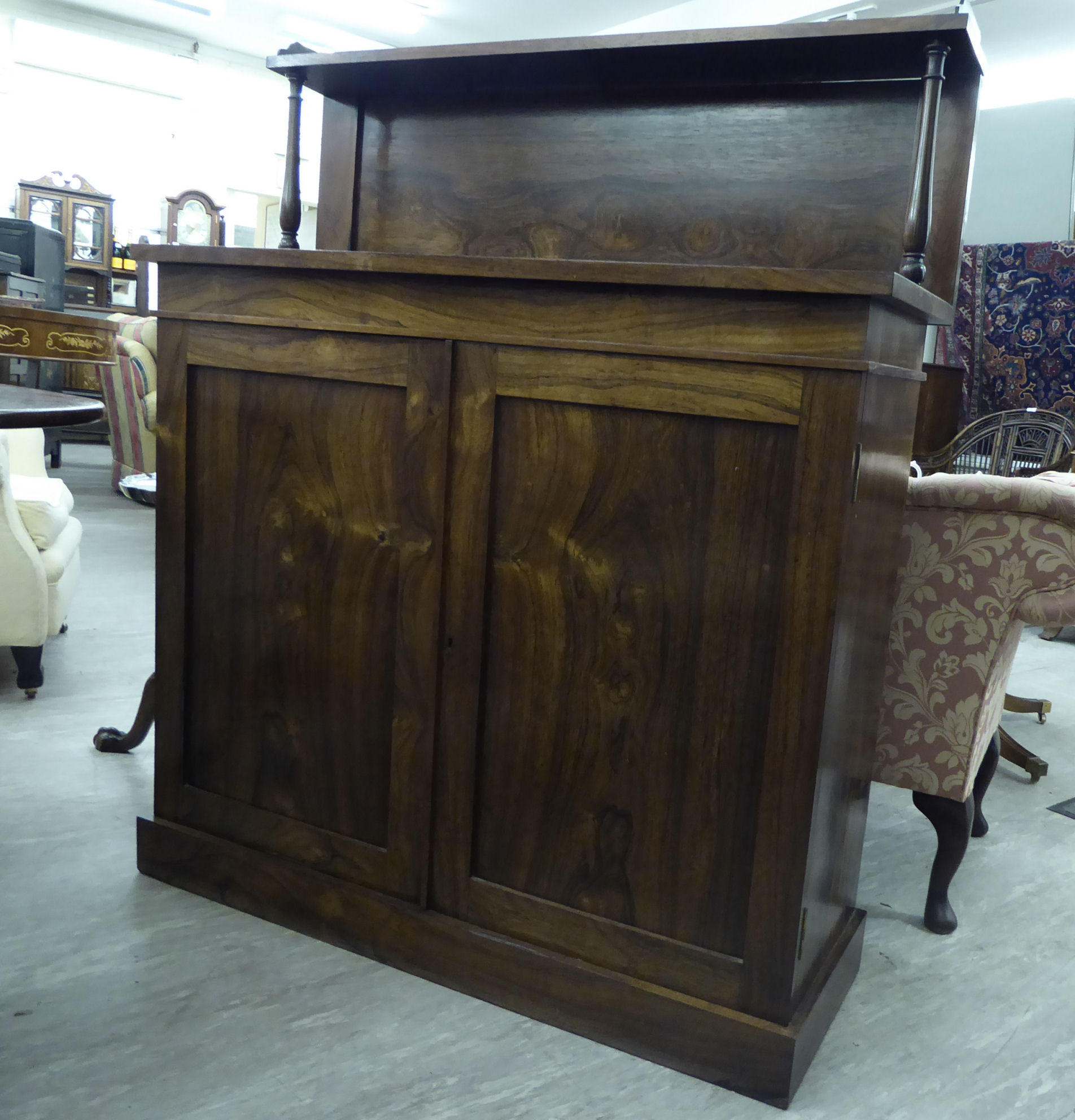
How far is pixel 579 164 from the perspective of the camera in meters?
1.81

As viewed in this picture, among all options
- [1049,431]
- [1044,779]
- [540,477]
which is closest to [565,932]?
[540,477]

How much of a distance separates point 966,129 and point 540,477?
0.87m

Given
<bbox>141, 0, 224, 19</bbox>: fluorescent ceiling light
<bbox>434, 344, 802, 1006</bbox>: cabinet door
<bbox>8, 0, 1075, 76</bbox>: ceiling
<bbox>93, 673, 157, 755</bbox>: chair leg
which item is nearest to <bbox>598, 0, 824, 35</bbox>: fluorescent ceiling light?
<bbox>8, 0, 1075, 76</bbox>: ceiling

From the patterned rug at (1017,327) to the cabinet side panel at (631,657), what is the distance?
4253mm

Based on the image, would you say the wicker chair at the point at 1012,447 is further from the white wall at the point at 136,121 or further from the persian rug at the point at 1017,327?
the white wall at the point at 136,121

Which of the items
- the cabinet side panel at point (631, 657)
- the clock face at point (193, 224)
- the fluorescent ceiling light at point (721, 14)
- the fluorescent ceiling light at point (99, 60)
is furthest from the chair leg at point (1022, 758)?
the fluorescent ceiling light at point (99, 60)

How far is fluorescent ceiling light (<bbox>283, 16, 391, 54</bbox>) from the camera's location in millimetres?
8828

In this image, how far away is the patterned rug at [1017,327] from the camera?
508 centimetres

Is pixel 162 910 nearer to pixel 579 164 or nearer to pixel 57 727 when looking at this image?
pixel 57 727

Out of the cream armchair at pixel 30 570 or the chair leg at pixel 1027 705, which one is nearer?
the cream armchair at pixel 30 570

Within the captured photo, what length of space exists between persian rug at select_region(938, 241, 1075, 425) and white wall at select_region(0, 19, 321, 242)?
6.06 m

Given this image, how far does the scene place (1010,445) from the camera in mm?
4703

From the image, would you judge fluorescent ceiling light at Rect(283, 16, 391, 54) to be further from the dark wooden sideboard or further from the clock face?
the dark wooden sideboard

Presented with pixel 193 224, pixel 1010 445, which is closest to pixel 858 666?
pixel 1010 445
